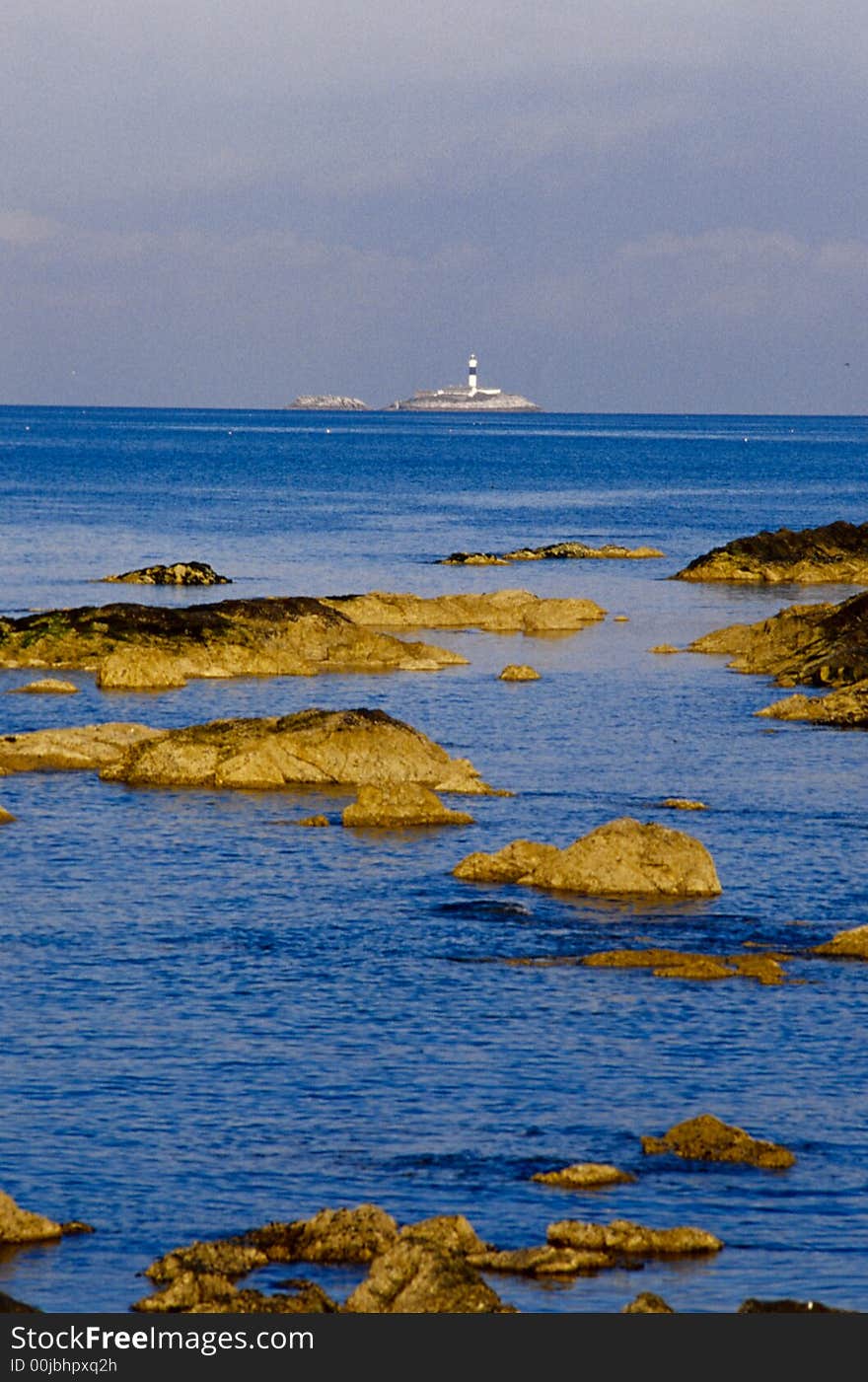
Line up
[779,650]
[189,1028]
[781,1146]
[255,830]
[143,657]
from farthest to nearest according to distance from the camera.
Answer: [779,650]
[143,657]
[255,830]
[189,1028]
[781,1146]

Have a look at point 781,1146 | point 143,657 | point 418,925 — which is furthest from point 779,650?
point 781,1146

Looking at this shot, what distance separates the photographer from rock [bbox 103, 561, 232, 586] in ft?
358

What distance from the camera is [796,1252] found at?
24391mm

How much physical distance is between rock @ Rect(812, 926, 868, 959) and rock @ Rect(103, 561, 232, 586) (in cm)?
7330

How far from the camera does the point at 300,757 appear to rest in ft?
178

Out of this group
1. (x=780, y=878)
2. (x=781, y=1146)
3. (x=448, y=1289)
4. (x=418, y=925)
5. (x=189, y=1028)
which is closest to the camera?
(x=448, y=1289)

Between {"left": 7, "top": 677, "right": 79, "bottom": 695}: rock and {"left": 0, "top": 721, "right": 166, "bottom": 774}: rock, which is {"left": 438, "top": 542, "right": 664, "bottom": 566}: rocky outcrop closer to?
{"left": 7, "top": 677, "right": 79, "bottom": 695}: rock

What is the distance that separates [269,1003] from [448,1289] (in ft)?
47.5

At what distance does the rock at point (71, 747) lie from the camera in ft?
186

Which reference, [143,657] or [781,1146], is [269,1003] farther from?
[143,657]

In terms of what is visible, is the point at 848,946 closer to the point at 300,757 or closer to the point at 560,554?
the point at 300,757

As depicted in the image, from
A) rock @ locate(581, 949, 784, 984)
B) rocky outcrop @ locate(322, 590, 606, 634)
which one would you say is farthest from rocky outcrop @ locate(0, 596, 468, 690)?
rock @ locate(581, 949, 784, 984)

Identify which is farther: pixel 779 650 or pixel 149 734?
pixel 779 650

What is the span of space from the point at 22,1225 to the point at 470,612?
234ft
